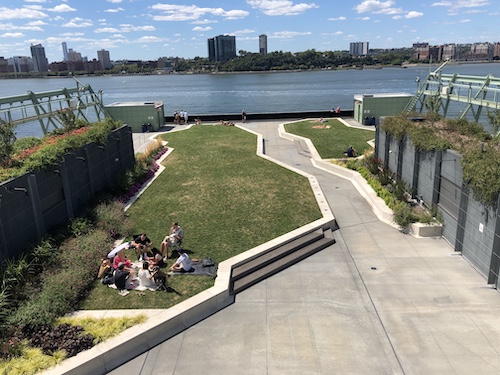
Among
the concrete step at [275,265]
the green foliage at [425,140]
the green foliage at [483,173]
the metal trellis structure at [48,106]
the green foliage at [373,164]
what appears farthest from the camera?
the metal trellis structure at [48,106]

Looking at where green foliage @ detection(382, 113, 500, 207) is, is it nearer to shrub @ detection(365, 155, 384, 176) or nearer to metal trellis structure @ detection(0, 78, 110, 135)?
shrub @ detection(365, 155, 384, 176)

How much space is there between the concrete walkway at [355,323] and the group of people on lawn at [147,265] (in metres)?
1.80

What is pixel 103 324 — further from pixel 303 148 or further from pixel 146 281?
pixel 303 148

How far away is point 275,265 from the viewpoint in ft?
38.4

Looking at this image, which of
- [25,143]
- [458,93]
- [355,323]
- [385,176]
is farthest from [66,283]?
[458,93]

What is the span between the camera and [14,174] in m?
11.2

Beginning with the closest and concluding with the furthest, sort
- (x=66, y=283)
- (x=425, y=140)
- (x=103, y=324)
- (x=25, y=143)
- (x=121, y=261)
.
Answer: (x=103, y=324), (x=66, y=283), (x=121, y=261), (x=425, y=140), (x=25, y=143)

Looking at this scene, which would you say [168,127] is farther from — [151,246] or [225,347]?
[225,347]

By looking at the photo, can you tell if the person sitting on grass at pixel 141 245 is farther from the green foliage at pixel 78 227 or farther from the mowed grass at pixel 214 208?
the green foliage at pixel 78 227

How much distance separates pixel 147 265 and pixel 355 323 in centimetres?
544

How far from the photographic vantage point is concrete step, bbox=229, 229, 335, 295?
10.8 meters

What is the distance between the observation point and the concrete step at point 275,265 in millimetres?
10838

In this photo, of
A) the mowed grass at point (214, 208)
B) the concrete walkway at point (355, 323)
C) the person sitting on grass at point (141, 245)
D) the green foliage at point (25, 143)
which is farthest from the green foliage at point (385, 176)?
the green foliage at point (25, 143)

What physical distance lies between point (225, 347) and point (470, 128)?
12.1 metres
